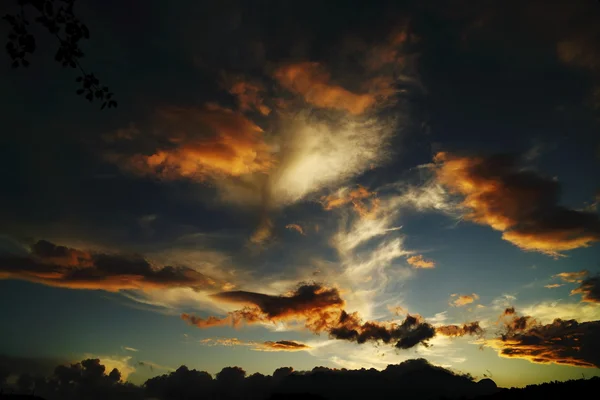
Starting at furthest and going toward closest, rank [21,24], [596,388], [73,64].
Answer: [596,388] < [73,64] < [21,24]

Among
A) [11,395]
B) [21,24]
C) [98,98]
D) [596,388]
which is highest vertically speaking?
[21,24]

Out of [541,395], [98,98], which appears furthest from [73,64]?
[541,395]

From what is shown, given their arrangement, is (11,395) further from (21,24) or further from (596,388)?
(596,388)

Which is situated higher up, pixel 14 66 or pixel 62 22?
pixel 62 22

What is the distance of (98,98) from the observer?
990 centimetres

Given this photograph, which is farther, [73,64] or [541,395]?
[541,395]

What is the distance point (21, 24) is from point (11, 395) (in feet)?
762

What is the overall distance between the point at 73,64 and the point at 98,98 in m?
1.04

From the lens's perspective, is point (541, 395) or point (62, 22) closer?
point (62, 22)

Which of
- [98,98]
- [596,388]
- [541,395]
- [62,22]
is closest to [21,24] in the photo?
[62,22]

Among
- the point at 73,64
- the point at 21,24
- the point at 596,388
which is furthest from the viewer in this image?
the point at 596,388

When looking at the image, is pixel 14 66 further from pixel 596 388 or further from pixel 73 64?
pixel 596 388

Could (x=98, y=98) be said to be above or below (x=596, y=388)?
above

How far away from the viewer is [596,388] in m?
160
